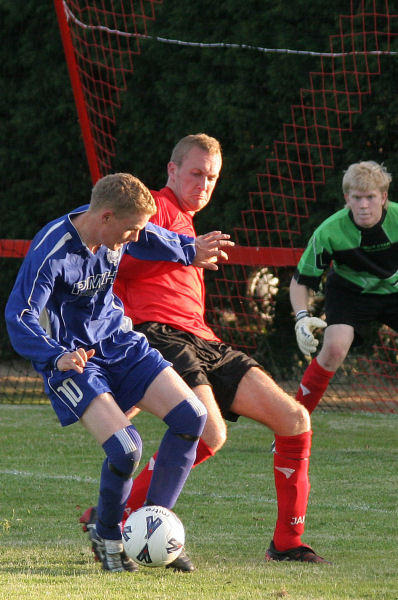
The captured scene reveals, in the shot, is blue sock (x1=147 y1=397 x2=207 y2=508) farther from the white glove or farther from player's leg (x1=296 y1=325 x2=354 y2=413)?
player's leg (x1=296 y1=325 x2=354 y2=413)

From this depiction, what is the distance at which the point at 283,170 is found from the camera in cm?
1013

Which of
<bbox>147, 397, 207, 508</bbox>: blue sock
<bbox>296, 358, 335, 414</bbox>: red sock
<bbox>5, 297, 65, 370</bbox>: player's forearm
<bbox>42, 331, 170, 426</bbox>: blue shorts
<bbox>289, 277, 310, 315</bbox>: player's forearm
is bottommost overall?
<bbox>296, 358, 335, 414</bbox>: red sock

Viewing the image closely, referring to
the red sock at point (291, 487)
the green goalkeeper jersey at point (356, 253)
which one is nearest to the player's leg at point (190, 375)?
the red sock at point (291, 487)

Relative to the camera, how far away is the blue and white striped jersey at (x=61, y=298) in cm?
396

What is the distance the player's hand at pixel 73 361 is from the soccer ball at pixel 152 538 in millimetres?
578

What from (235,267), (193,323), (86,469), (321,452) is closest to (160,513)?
(193,323)

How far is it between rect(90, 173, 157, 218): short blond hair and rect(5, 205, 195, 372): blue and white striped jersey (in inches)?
5.9

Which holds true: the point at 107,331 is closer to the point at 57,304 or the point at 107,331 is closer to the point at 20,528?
the point at 57,304

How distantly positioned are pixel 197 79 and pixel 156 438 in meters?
4.07

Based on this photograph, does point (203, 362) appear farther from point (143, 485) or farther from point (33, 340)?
point (33, 340)

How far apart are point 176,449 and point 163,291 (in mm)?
884

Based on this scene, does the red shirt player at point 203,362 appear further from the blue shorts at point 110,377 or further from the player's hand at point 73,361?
the player's hand at point 73,361

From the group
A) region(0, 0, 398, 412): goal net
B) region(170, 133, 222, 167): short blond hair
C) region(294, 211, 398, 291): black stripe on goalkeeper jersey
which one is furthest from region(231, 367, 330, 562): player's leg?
region(0, 0, 398, 412): goal net

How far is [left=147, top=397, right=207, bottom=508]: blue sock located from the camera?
407 cm
